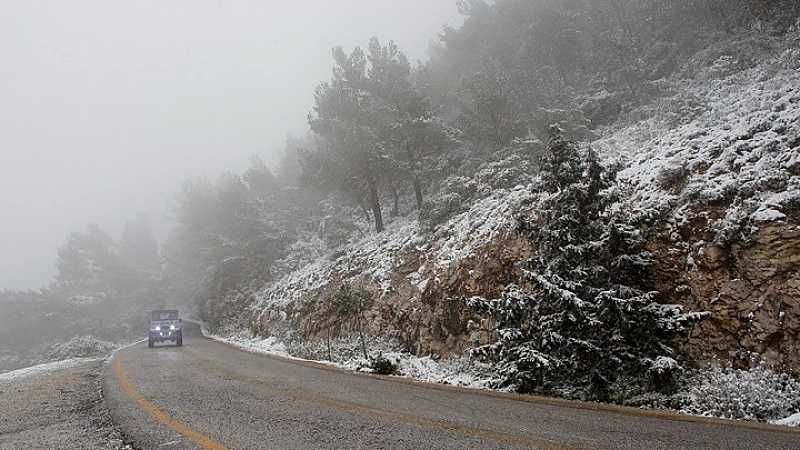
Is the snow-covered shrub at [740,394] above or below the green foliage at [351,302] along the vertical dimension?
below

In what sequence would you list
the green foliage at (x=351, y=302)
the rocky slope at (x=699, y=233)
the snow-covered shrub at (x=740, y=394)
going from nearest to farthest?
the snow-covered shrub at (x=740, y=394), the rocky slope at (x=699, y=233), the green foliage at (x=351, y=302)

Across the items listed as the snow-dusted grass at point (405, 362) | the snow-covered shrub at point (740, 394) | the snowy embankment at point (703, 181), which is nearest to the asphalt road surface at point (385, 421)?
the snow-covered shrub at point (740, 394)

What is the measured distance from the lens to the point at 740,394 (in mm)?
6594

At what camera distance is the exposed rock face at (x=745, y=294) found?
23.4ft

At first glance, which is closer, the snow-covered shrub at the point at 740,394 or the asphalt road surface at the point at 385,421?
the asphalt road surface at the point at 385,421

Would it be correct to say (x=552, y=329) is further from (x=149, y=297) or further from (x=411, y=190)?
(x=149, y=297)

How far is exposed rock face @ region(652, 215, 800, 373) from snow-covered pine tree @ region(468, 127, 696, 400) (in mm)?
700

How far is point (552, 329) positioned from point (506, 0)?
30326 mm

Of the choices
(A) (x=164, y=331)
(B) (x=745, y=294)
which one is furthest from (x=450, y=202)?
(A) (x=164, y=331)

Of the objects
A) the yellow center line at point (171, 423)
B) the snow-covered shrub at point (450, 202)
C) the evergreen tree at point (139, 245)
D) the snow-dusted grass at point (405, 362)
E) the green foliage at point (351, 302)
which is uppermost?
the evergreen tree at point (139, 245)

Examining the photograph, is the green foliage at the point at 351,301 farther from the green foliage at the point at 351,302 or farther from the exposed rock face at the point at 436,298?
the exposed rock face at the point at 436,298

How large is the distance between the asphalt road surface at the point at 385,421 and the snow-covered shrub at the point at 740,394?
1.04 metres

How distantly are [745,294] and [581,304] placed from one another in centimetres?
286

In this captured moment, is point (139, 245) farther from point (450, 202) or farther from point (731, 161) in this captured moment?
point (731, 161)
